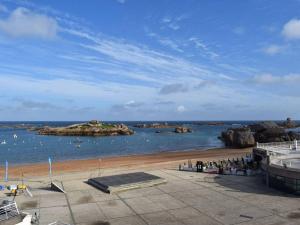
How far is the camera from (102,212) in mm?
24656

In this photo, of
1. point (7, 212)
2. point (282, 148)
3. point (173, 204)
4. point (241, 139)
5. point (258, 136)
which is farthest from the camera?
point (258, 136)

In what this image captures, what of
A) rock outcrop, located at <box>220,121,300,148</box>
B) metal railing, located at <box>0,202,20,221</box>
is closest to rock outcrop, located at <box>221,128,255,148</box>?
rock outcrop, located at <box>220,121,300,148</box>

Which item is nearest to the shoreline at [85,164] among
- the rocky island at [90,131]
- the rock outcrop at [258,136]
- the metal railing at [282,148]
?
the metal railing at [282,148]

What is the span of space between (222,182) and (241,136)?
51.4m

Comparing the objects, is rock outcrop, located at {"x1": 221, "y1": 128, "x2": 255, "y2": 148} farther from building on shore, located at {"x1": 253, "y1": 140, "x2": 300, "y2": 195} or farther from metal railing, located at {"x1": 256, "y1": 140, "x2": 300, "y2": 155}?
building on shore, located at {"x1": 253, "y1": 140, "x2": 300, "y2": 195}

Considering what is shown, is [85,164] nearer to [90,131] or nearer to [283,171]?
[283,171]

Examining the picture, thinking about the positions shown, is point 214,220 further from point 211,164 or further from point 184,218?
point 211,164

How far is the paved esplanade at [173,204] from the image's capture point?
23.1 metres

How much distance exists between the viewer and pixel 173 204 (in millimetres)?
26609

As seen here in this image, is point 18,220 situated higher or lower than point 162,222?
higher

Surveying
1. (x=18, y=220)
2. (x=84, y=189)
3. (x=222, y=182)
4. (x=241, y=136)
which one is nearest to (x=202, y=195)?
(x=222, y=182)

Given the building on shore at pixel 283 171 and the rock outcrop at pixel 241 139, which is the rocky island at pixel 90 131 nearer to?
the rock outcrop at pixel 241 139

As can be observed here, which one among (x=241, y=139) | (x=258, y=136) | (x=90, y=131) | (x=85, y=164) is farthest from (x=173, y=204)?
(x=90, y=131)

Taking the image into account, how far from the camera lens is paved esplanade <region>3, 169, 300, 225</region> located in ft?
75.8
